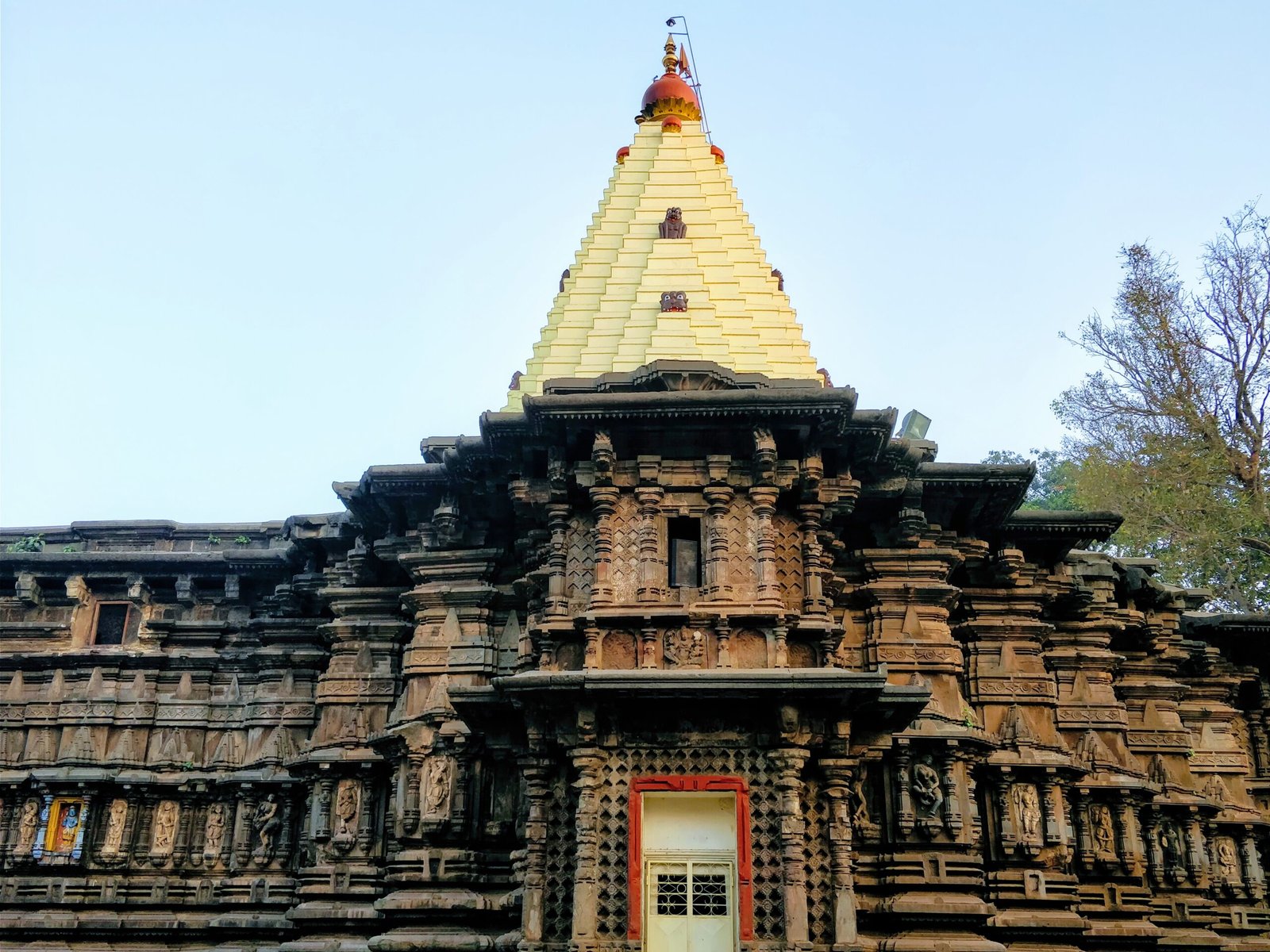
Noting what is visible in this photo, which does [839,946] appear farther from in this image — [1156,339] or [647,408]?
[1156,339]

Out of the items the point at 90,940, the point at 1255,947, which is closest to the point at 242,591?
the point at 90,940

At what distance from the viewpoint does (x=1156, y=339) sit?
23.3 metres

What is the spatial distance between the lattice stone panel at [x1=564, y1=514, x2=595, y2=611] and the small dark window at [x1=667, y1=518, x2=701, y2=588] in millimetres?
878

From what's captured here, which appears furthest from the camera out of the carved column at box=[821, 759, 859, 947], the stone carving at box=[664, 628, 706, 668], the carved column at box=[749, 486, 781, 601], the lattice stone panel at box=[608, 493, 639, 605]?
the lattice stone panel at box=[608, 493, 639, 605]

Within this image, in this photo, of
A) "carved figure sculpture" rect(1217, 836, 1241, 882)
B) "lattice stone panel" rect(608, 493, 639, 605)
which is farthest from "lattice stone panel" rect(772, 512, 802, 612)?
"carved figure sculpture" rect(1217, 836, 1241, 882)

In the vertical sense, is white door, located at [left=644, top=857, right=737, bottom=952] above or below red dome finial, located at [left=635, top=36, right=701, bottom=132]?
below

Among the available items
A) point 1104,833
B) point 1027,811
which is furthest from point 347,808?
point 1104,833

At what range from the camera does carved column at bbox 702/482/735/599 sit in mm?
13039

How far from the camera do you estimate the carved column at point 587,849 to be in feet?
38.4

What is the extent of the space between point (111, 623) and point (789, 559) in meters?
11.2

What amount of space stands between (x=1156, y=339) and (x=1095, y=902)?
11.4m

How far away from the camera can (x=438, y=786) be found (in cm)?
1426

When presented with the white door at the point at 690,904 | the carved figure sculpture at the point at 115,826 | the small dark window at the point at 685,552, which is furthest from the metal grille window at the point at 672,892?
the carved figure sculpture at the point at 115,826

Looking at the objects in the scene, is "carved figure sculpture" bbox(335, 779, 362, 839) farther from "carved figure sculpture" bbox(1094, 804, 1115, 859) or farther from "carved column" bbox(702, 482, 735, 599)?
"carved figure sculpture" bbox(1094, 804, 1115, 859)
